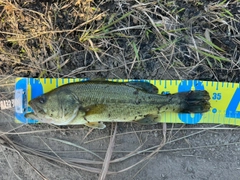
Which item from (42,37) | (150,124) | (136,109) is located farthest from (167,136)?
(42,37)

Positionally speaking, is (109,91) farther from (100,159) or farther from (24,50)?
(24,50)

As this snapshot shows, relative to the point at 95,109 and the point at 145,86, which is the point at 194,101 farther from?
the point at 95,109

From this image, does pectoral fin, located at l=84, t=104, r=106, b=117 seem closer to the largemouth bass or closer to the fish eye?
the largemouth bass

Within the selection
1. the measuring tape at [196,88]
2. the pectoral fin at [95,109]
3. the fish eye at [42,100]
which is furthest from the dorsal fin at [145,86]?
the fish eye at [42,100]

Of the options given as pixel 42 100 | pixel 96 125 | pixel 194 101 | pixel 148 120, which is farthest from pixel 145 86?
pixel 42 100

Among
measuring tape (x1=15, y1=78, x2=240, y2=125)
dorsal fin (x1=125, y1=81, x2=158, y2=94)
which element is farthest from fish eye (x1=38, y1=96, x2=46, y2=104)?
dorsal fin (x1=125, y1=81, x2=158, y2=94)

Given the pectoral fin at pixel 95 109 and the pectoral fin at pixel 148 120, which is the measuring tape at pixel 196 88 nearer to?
the pectoral fin at pixel 148 120
